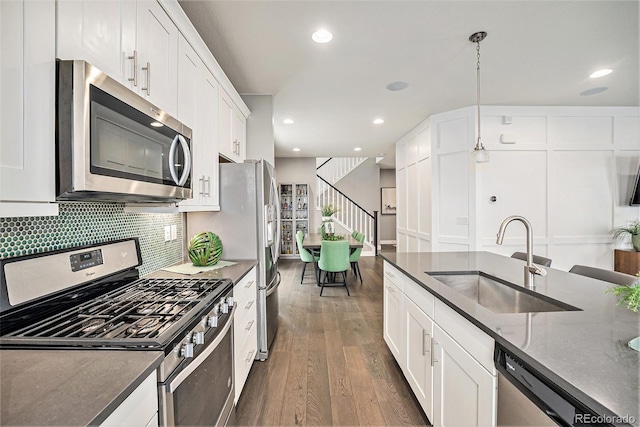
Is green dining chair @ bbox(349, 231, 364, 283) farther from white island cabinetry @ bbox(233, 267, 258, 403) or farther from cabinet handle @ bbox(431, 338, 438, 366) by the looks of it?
cabinet handle @ bbox(431, 338, 438, 366)

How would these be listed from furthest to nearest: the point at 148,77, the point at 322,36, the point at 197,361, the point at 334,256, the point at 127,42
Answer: the point at 334,256
the point at 322,36
the point at 148,77
the point at 127,42
the point at 197,361

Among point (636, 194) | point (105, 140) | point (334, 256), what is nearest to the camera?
point (105, 140)

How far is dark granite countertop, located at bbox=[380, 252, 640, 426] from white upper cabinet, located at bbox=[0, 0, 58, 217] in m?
1.50

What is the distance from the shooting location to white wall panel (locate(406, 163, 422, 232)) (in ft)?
16.3

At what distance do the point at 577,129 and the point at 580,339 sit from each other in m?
4.42

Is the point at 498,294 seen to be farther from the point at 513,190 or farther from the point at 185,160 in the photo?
the point at 513,190

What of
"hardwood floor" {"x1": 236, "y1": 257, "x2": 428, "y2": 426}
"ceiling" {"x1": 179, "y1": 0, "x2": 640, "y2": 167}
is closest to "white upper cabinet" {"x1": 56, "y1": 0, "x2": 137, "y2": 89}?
"ceiling" {"x1": 179, "y1": 0, "x2": 640, "y2": 167}

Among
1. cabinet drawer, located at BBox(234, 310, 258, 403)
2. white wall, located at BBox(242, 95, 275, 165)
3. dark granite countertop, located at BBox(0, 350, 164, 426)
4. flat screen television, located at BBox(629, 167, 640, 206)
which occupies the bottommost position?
cabinet drawer, located at BBox(234, 310, 258, 403)

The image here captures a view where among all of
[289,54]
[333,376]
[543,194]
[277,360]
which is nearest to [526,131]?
[543,194]

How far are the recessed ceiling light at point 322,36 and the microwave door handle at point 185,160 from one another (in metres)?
1.39

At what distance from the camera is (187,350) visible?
1.04m

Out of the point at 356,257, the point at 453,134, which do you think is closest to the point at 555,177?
the point at 453,134

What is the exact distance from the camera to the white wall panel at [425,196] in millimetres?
4453

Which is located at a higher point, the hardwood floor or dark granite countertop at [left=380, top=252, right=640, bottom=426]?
dark granite countertop at [left=380, top=252, right=640, bottom=426]
